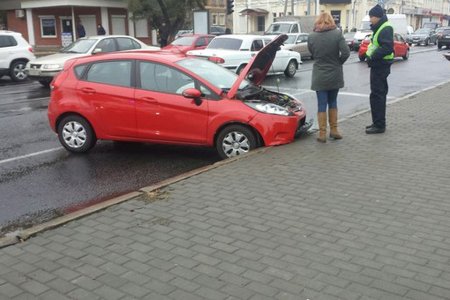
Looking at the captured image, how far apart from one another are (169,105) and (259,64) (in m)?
1.55

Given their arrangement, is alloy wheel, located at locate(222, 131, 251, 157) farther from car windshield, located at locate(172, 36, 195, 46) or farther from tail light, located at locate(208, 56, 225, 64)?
car windshield, located at locate(172, 36, 195, 46)

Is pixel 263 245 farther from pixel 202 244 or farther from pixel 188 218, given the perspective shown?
pixel 188 218

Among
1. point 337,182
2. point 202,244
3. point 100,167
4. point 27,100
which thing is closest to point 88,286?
point 202,244

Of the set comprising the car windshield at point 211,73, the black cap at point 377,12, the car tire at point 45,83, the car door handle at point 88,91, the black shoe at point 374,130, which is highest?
the black cap at point 377,12

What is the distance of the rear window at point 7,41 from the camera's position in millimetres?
18203

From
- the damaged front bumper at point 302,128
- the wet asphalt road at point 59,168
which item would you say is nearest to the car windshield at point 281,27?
the wet asphalt road at point 59,168

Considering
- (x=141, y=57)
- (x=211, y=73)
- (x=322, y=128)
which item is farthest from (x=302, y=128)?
(x=141, y=57)

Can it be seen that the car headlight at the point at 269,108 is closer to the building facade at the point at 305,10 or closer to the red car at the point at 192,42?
the red car at the point at 192,42

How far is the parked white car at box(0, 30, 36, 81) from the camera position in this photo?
717 inches

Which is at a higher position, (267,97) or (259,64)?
(259,64)

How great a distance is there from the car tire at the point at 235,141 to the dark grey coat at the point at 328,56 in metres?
1.34

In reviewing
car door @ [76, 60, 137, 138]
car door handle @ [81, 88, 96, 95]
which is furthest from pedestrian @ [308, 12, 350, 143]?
car door handle @ [81, 88, 96, 95]

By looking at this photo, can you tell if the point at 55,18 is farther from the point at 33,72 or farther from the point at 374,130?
the point at 374,130

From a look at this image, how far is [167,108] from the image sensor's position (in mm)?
7449
